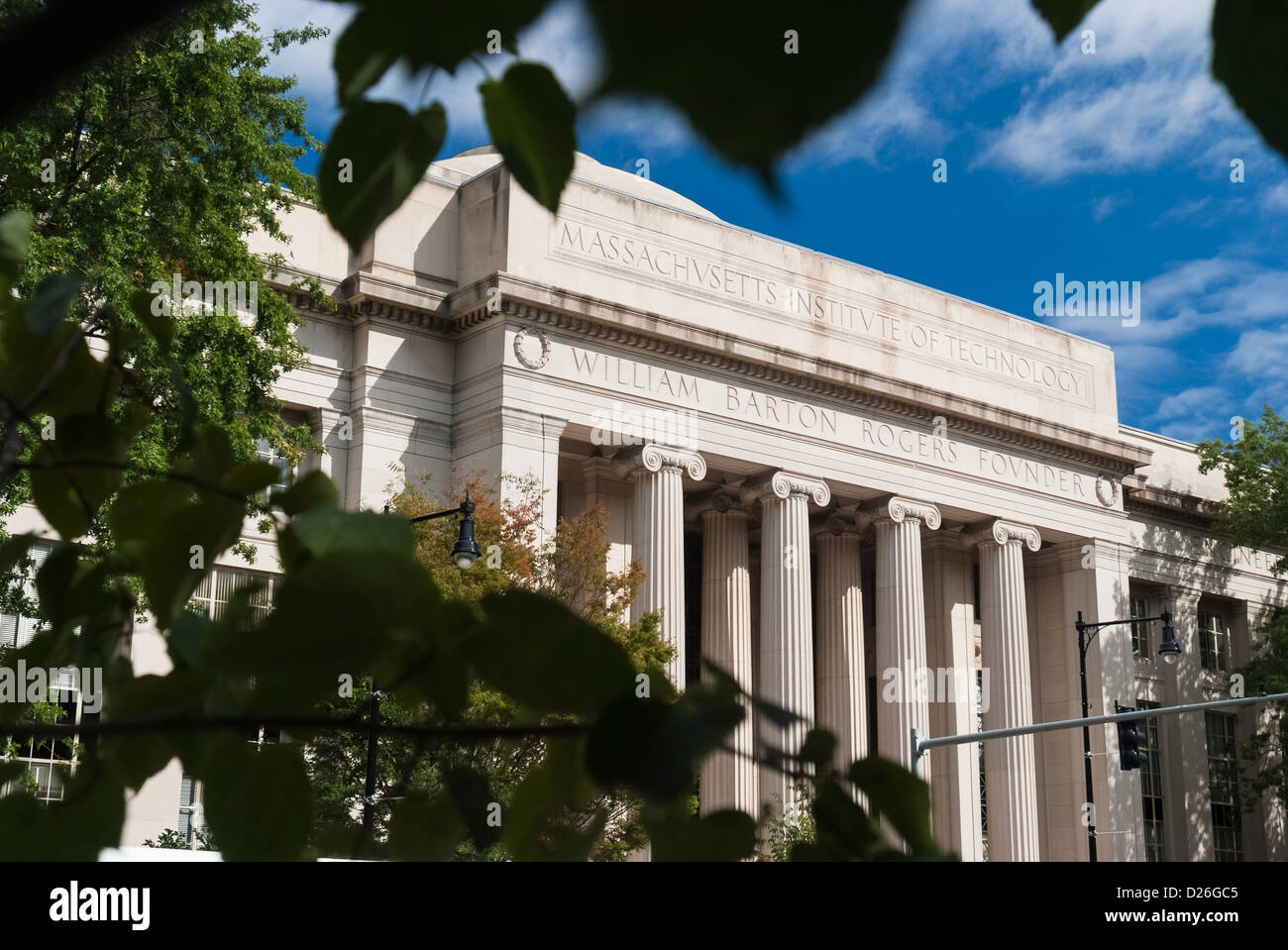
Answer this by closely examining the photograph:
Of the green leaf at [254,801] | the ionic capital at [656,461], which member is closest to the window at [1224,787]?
the ionic capital at [656,461]

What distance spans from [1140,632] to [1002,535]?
9.58m

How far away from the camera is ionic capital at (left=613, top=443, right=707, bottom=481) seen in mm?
36688

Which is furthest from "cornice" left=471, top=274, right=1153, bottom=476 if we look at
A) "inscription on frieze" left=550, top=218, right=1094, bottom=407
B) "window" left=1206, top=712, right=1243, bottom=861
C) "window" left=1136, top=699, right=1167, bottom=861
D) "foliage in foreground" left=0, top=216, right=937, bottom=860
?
"foliage in foreground" left=0, top=216, right=937, bottom=860

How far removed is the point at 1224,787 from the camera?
49344 mm

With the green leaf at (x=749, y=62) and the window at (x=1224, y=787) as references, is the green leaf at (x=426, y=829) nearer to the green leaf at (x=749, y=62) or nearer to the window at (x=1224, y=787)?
the green leaf at (x=749, y=62)

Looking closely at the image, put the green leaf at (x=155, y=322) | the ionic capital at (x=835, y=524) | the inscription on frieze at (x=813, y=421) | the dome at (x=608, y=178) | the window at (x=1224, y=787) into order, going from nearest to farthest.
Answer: the green leaf at (x=155, y=322) < the inscription on frieze at (x=813, y=421) < the dome at (x=608, y=178) < the ionic capital at (x=835, y=524) < the window at (x=1224, y=787)

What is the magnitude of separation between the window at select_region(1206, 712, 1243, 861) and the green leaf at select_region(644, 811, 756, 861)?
51.3m

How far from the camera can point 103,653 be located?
143 centimetres

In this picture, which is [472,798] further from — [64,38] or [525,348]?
[525,348]

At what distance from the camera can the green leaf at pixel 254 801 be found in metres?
1.16

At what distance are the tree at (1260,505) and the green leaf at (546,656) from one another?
46941 mm

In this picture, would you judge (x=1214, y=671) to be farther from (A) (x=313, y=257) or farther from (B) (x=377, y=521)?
(B) (x=377, y=521)

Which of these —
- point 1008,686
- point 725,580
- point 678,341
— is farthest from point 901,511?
point 678,341
